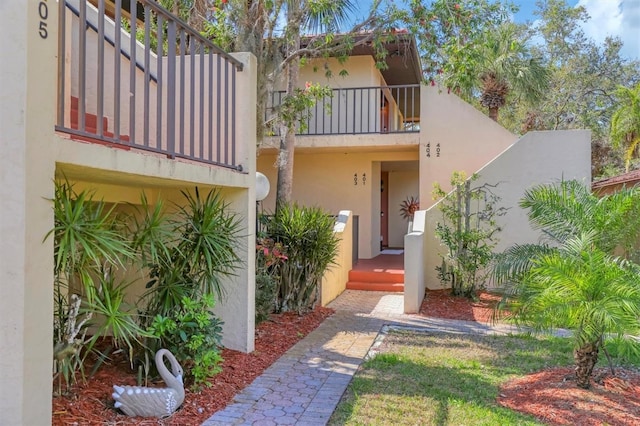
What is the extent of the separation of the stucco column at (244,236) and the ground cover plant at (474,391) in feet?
5.29

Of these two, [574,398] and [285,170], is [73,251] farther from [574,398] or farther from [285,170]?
[285,170]

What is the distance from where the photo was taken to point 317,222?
8414 millimetres

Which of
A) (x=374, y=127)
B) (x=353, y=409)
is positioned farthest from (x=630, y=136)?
(x=353, y=409)

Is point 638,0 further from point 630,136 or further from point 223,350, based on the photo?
point 223,350

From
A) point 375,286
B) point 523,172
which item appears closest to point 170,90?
point 375,286

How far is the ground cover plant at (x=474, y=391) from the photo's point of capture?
4.36 meters

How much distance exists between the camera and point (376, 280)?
11.6m

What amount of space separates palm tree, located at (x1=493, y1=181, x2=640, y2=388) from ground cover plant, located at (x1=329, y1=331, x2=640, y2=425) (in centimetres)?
52

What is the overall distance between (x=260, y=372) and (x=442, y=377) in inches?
84.2

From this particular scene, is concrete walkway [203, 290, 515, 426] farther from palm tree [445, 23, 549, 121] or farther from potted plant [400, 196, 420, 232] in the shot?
potted plant [400, 196, 420, 232]

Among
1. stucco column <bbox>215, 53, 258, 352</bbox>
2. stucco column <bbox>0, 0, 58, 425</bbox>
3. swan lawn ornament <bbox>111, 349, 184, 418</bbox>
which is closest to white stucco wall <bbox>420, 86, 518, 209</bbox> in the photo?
stucco column <bbox>215, 53, 258, 352</bbox>

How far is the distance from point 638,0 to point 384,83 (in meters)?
12.0

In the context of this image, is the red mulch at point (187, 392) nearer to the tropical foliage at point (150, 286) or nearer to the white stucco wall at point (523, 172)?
the tropical foliage at point (150, 286)

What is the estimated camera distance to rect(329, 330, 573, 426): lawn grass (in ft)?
14.3
